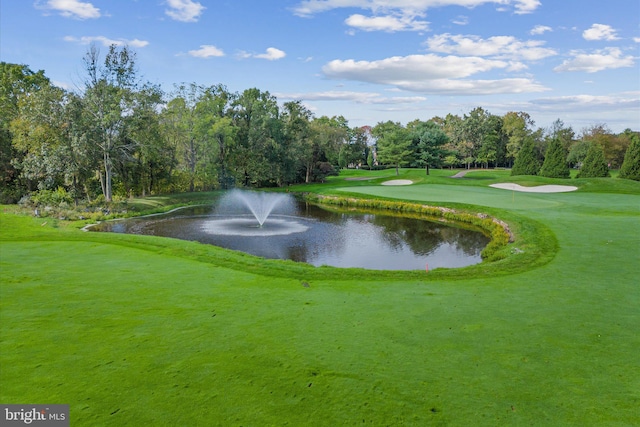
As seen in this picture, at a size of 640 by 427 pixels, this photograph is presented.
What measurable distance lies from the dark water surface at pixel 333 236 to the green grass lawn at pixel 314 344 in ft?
22.3

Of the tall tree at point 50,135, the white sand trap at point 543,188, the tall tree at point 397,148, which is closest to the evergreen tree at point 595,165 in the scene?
the white sand trap at point 543,188

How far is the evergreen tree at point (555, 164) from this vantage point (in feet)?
171

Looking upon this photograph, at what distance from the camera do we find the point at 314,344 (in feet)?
19.4

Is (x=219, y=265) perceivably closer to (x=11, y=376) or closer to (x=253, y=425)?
(x=11, y=376)

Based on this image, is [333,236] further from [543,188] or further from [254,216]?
[543,188]

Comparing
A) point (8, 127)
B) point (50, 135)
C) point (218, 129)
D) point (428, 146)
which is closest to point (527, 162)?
point (428, 146)

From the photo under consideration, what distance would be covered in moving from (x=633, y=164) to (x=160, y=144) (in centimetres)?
5561

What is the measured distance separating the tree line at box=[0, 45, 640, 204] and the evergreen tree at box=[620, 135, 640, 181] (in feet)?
0.40

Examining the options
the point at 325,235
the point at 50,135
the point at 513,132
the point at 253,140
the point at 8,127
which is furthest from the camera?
the point at 513,132

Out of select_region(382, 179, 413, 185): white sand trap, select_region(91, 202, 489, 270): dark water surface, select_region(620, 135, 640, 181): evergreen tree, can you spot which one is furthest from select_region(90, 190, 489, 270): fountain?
select_region(620, 135, 640, 181): evergreen tree

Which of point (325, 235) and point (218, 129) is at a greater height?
point (218, 129)

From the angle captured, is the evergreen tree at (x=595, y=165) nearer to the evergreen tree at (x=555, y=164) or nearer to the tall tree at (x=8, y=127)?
the evergreen tree at (x=555, y=164)

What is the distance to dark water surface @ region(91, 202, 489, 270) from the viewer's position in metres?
18.3

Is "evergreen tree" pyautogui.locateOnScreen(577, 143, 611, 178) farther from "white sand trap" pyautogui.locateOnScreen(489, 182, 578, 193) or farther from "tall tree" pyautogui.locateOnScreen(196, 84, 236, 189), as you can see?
"tall tree" pyautogui.locateOnScreen(196, 84, 236, 189)
